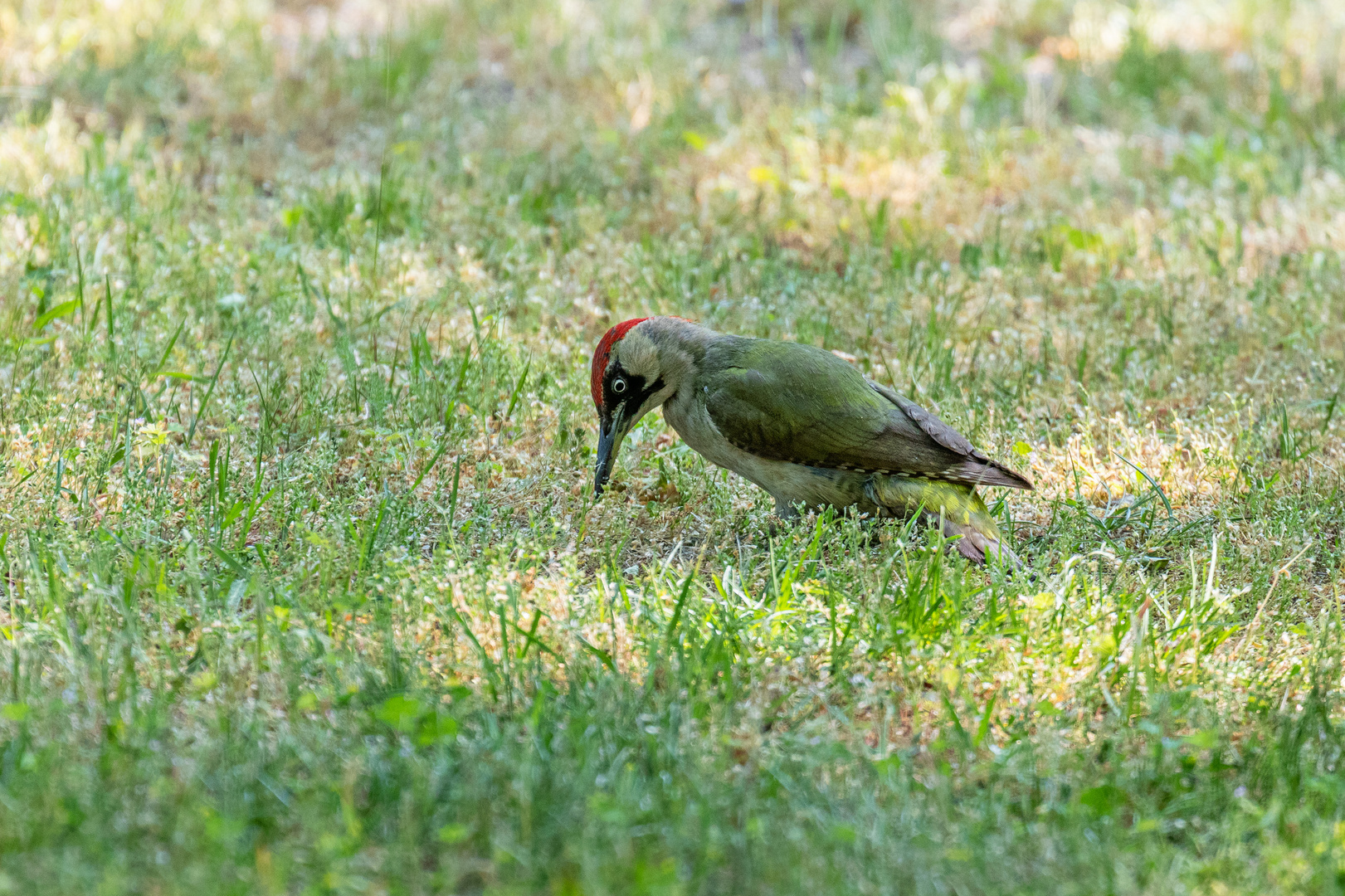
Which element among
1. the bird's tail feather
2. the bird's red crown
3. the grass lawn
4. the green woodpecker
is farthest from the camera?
the bird's red crown

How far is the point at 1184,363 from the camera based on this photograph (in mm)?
6055

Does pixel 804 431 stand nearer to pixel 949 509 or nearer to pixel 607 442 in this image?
pixel 949 509

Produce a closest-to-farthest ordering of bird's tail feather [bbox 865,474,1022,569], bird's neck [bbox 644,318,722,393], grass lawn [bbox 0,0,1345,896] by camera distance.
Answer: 1. grass lawn [bbox 0,0,1345,896]
2. bird's tail feather [bbox 865,474,1022,569]
3. bird's neck [bbox 644,318,722,393]

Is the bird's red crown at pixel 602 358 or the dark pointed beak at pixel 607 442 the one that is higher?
the bird's red crown at pixel 602 358

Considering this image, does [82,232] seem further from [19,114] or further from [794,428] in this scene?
[794,428]

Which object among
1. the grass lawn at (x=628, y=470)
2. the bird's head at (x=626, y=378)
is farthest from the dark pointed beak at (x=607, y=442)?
the grass lawn at (x=628, y=470)

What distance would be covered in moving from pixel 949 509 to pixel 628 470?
1.30 metres

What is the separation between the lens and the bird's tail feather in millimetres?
4477

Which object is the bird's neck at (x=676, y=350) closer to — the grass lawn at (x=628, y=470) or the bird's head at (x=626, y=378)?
the bird's head at (x=626, y=378)

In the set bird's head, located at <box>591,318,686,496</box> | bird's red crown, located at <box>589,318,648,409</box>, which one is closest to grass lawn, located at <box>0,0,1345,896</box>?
bird's head, located at <box>591,318,686,496</box>

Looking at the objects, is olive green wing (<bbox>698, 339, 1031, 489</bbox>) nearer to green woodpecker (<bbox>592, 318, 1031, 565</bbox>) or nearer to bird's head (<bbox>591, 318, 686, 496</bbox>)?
green woodpecker (<bbox>592, 318, 1031, 565</bbox>)

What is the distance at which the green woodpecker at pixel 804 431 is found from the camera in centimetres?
464

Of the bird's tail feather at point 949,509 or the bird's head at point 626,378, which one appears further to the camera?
the bird's head at point 626,378

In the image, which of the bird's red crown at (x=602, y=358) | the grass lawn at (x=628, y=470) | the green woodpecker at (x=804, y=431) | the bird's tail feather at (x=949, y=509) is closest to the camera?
the grass lawn at (x=628, y=470)
